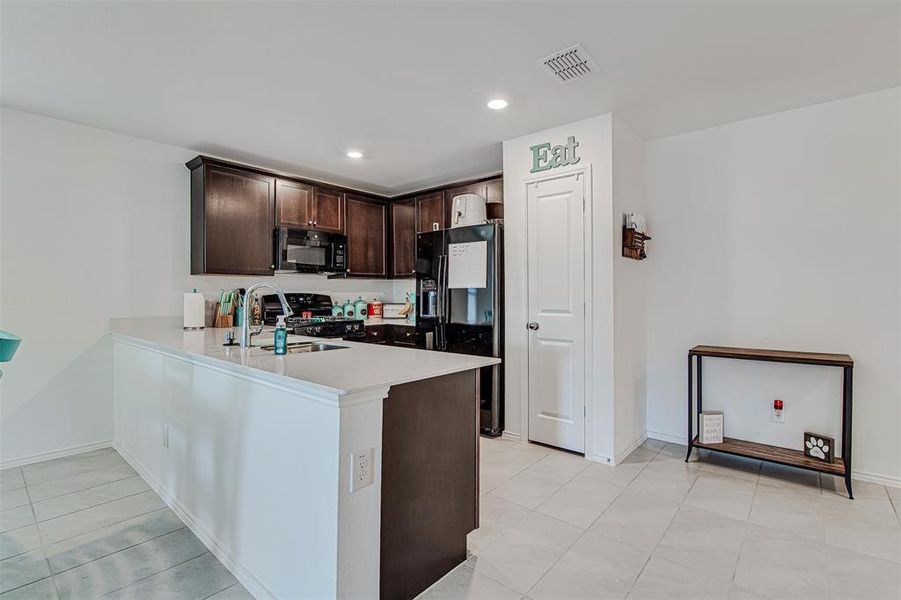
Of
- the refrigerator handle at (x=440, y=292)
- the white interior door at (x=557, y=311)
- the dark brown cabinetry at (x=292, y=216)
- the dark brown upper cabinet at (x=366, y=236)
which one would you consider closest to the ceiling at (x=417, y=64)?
the dark brown cabinetry at (x=292, y=216)

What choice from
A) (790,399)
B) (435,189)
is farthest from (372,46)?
(790,399)

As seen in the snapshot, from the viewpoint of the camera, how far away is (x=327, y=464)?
1.42 meters

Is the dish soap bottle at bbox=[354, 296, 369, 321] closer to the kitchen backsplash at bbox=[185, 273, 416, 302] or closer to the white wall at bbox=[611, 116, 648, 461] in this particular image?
the kitchen backsplash at bbox=[185, 273, 416, 302]

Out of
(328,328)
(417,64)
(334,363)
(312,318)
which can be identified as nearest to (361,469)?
(334,363)

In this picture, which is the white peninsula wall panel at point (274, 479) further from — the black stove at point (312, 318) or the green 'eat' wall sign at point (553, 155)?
the green 'eat' wall sign at point (553, 155)

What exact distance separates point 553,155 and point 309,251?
2454 mm

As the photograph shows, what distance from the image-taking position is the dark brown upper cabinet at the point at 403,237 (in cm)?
497

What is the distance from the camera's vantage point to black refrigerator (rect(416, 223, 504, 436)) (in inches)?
143

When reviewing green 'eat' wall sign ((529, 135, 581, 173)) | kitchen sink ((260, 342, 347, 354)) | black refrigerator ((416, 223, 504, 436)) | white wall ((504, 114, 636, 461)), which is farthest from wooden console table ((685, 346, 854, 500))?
kitchen sink ((260, 342, 347, 354))

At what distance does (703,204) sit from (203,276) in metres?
4.20

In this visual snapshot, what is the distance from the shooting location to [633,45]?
7.26 ft

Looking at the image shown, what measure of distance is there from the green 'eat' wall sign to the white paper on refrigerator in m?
0.75

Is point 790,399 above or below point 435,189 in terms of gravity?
below

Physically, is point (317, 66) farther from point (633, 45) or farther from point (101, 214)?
point (101, 214)
